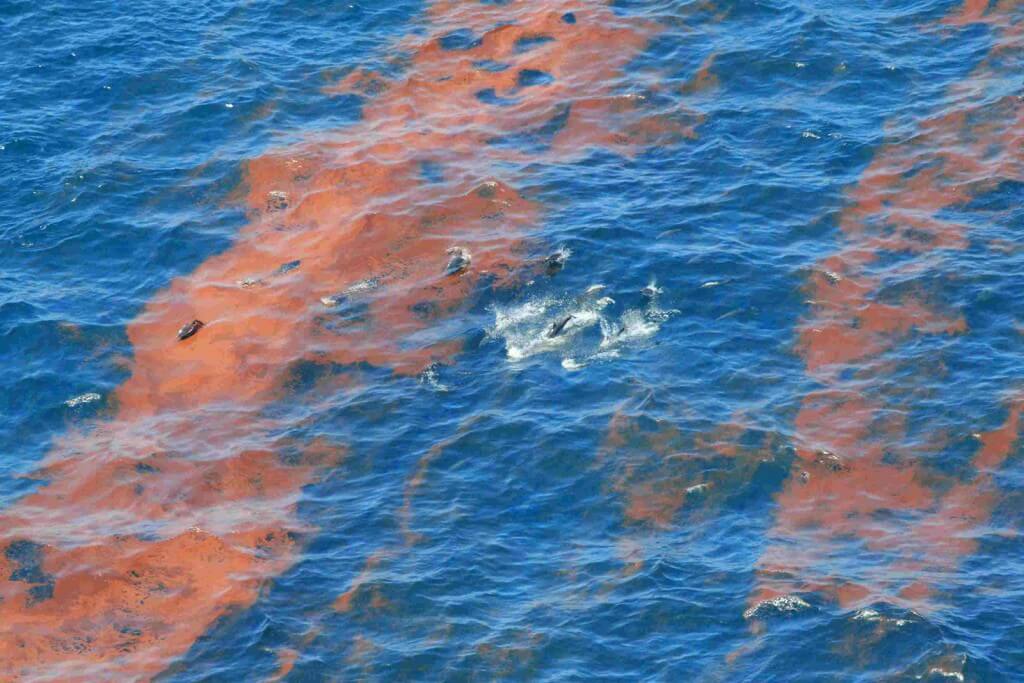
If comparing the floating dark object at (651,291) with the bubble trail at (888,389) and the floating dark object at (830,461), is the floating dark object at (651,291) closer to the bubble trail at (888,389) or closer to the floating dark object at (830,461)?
the bubble trail at (888,389)

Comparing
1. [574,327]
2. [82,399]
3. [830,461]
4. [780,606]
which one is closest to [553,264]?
[574,327]

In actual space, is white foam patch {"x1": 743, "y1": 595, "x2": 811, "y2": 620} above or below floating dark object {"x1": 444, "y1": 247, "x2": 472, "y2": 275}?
below

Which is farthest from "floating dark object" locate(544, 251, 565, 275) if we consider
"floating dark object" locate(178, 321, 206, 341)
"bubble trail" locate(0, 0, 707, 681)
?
"floating dark object" locate(178, 321, 206, 341)

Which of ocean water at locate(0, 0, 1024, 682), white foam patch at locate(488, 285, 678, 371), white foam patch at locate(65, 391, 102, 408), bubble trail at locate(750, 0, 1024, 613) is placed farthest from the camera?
white foam patch at locate(488, 285, 678, 371)

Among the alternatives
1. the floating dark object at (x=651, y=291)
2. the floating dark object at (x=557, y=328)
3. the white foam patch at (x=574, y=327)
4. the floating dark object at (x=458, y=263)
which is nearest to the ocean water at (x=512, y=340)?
the floating dark object at (x=651, y=291)

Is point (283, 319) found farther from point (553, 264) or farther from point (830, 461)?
point (830, 461)

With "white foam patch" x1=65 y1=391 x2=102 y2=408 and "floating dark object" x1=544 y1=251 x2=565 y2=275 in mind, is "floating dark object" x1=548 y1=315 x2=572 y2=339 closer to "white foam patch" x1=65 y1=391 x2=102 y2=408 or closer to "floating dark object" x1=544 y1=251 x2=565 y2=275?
"floating dark object" x1=544 y1=251 x2=565 y2=275

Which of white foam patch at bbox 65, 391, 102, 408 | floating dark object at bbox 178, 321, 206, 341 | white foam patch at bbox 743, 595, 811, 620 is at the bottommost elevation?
white foam patch at bbox 743, 595, 811, 620
